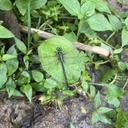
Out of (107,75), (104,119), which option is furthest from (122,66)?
(104,119)

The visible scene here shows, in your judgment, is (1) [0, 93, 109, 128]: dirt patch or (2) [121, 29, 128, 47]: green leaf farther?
(2) [121, 29, 128, 47]: green leaf

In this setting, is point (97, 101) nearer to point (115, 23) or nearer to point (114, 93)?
point (114, 93)

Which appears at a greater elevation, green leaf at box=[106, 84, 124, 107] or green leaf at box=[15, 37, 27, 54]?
green leaf at box=[15, 37, 27, 54]

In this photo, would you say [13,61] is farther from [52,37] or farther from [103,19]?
[103,19]

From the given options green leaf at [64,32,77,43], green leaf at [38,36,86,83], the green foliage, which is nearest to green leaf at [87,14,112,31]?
the green foliage

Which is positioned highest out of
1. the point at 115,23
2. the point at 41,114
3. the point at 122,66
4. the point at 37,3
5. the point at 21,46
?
the point at 37,3

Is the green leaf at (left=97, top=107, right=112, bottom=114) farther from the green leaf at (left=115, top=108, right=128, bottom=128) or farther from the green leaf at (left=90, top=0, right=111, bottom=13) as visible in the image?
the green leaf at (left=90, top=0, right=111, bottom=13)

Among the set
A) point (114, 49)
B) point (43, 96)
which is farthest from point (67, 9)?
point (43, 96)

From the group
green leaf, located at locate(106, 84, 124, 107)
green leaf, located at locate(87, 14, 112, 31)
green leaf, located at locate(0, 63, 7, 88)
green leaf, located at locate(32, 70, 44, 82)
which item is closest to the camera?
green leaf, located at locate(0, 63, 7, 88)
